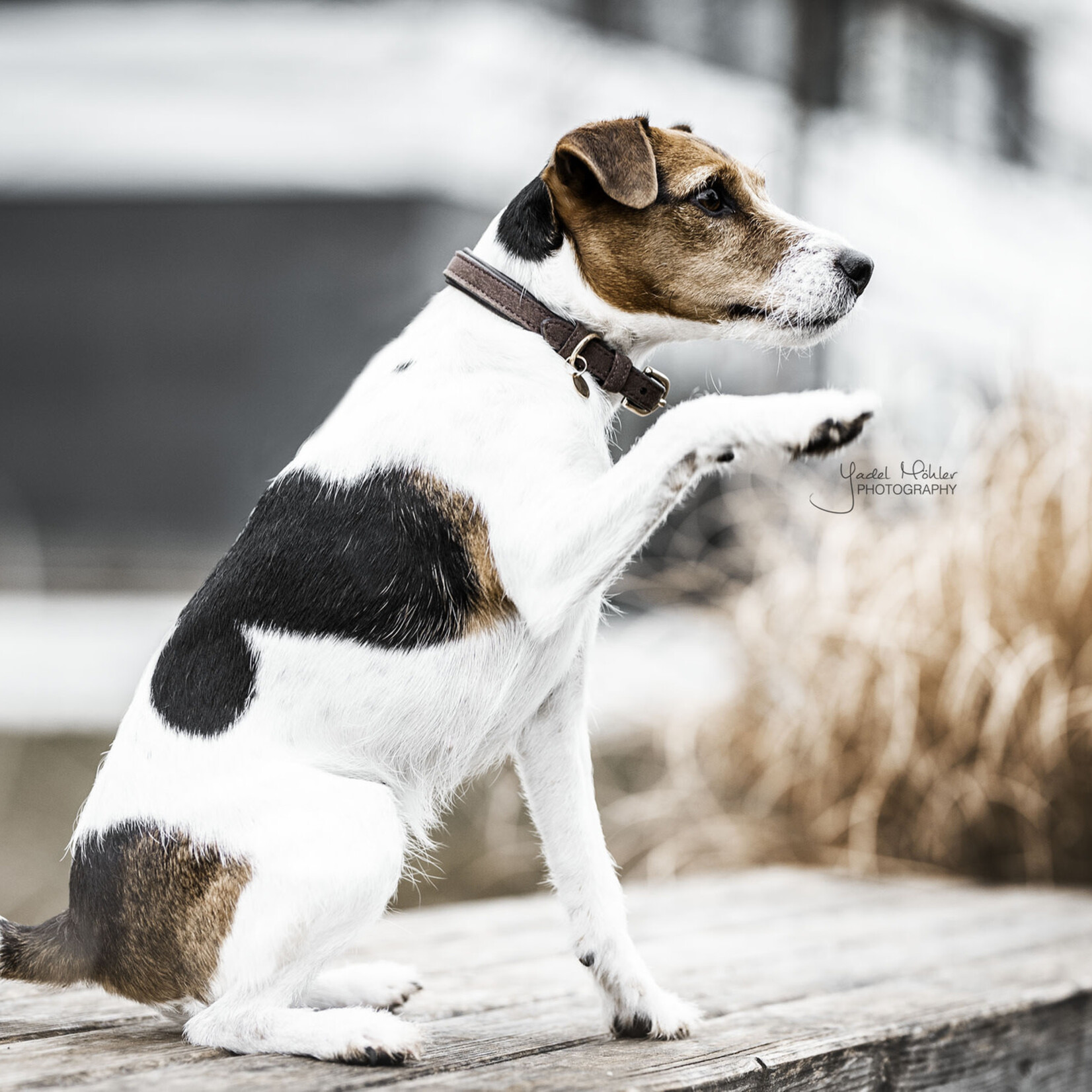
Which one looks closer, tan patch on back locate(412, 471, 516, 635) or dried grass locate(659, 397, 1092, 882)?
tan patch on back locate(412, 471, 516, 635)

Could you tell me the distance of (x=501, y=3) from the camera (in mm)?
7254

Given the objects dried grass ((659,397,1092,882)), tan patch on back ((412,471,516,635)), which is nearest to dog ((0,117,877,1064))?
tan patch on back ((412,471,516,635))

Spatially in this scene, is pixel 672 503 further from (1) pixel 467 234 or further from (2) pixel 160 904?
(1) pixel 467 234

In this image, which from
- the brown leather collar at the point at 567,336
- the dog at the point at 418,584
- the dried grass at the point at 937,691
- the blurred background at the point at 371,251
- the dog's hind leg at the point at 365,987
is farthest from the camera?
the blurred background at the point at 371,251

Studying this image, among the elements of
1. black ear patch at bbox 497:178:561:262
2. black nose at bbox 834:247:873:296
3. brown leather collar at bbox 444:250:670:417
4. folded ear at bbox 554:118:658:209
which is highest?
folded ear at bbox 554:118:658:209

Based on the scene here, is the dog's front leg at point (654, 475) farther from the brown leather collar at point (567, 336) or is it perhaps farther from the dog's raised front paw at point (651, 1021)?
the dog's raised front paw at point (651, 1021)

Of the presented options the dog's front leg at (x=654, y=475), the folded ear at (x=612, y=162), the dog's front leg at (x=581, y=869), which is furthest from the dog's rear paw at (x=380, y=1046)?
the folded ear at (x=612, y=162)

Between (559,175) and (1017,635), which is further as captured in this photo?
(1017,635)

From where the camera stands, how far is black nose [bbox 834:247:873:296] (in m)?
1.97

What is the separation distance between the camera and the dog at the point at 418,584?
1.77 meters

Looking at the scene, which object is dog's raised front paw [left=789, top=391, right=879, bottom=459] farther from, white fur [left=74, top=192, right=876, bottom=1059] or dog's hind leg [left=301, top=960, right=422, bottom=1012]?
dog's hind leg [left=301, top=960, right=422, bottom=1012]

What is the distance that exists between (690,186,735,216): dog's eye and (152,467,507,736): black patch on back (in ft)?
2.05

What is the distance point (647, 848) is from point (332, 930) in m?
3.04

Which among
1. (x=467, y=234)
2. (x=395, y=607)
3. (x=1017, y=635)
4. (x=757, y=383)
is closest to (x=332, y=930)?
(x=395, y=607)
